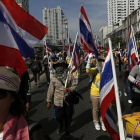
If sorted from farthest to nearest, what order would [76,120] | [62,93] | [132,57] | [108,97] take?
1. [132,57]
2. [76,120]
3. [62,93]
4. [108,97]

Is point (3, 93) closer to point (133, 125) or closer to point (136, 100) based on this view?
point (133, 125)

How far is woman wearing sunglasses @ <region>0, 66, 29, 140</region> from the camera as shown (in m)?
1.45

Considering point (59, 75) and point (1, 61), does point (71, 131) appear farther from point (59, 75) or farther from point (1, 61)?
point (1, 61)

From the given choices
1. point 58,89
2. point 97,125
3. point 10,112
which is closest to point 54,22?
point 97,125

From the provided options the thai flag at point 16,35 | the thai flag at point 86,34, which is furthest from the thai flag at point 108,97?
the thai flag at point 86,34

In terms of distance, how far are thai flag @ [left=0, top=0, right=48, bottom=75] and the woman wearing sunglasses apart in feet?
2.18

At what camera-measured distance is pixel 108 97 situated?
2.45 meters

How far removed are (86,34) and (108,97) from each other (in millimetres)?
2082

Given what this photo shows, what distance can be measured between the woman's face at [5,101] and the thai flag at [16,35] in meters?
0.69

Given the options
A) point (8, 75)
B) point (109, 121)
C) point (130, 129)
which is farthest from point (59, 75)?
point (8, 75)

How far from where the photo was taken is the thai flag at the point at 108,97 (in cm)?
236

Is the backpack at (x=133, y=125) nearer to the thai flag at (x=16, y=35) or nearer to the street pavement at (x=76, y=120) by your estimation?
the street pavement at (x=76, y=120)

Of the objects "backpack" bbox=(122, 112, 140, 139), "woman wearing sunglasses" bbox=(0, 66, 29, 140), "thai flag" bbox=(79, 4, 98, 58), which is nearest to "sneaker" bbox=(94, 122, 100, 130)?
"thai flag" bbox=(79, 4, 98, 58)

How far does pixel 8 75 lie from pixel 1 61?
2.22 feet
